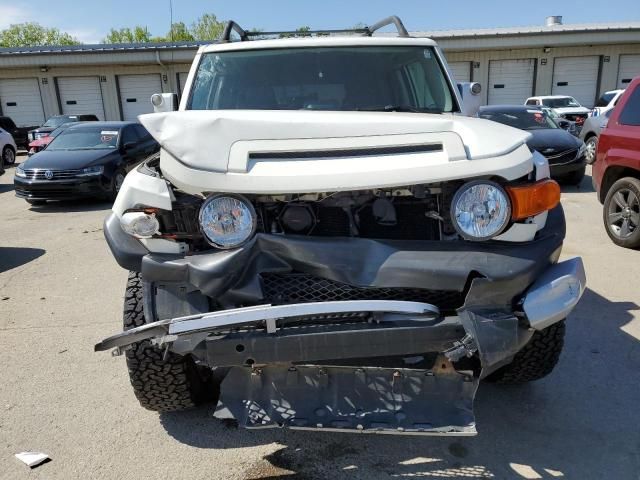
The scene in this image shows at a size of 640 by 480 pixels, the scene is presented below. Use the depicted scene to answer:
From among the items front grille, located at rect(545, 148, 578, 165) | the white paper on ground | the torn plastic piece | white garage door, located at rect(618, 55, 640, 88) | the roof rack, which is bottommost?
the white paper on ground

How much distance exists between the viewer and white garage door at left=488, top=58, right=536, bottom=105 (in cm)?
2641

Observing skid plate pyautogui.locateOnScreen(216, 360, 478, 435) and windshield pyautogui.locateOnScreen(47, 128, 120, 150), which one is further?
windshield pyautogui.locateOnScreen(47, 128, 120, 150)

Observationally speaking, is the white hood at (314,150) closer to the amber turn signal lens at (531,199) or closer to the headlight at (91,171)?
the amber turn signal lens at (531,199)

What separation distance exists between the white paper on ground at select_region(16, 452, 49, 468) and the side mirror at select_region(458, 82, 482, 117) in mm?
3403

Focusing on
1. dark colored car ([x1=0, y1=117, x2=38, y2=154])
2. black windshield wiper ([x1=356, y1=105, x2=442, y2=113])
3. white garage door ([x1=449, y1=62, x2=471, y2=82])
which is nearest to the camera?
black windshield wiper ([x1=356, y1=105, x2=442, y2=113])

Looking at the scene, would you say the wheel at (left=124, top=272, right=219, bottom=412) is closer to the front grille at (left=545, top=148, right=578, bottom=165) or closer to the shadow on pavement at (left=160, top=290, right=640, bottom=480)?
the shadow on pavement at (left=160, top=290, right=640, bottom=480)

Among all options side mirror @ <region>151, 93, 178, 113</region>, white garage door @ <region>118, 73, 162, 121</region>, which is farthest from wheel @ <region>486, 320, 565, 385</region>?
white garage door @ <region>118, 73, 162, 121</region>

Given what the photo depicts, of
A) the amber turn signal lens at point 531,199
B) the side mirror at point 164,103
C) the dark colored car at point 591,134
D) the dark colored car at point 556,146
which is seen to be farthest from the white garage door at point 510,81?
the amber turn signal lens at point 531,199

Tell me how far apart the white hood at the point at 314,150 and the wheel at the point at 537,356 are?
1.08 m

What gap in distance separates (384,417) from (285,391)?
1.56 ft

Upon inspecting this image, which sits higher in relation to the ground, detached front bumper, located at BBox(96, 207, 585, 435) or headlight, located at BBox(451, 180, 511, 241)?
headlight, located at BBox(451, 180, 511, 241)

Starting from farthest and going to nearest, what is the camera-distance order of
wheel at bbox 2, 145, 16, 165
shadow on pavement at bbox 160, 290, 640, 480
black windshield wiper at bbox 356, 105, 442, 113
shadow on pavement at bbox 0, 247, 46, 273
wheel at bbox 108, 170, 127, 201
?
wheel at bbox 2, 145, 16, 165, wheel at bbox 108, 170, 127, 201, shadow on pavement at bbox 0, 247, 46, 273, black windshield wiper at bbox 356, 105, 442, 113, shadow on pavement at bbox 160, 290, 640, 480

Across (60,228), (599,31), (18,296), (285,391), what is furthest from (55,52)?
(285,391)

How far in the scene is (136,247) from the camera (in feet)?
7.62
